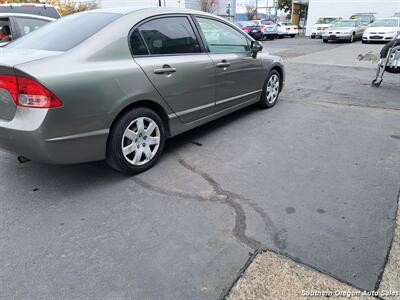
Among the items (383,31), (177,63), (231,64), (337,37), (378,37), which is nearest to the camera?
(177,63)

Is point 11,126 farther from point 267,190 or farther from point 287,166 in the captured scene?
point 287,166

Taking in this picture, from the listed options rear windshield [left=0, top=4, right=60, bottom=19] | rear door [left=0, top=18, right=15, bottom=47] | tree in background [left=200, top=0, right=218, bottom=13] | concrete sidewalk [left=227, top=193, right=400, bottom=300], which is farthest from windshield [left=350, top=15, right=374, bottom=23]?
concrete sidewalk [left=227, top=193, right=400, bottom=300]

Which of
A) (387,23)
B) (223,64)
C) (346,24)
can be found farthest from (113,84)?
(346,24)

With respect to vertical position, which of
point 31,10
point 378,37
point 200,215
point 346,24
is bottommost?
point 378,37

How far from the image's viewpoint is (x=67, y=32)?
3.20 meters

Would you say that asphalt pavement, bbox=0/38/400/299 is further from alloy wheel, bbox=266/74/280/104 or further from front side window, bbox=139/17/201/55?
alloy wheel, bbox=266/74/280/104

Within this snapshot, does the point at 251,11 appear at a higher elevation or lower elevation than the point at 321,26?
higher

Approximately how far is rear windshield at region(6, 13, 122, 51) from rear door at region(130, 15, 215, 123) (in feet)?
1.25

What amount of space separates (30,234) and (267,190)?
2055 mm

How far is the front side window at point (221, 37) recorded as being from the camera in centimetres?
408

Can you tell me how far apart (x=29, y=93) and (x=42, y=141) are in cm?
39

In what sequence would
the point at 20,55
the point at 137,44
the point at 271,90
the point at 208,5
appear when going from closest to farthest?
the point at 20,55
the point at 137,44
the point at 271,90
the point at 208,5

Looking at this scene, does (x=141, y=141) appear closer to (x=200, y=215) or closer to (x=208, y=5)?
(x=200, y=215)

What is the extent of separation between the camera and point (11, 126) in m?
2.68
